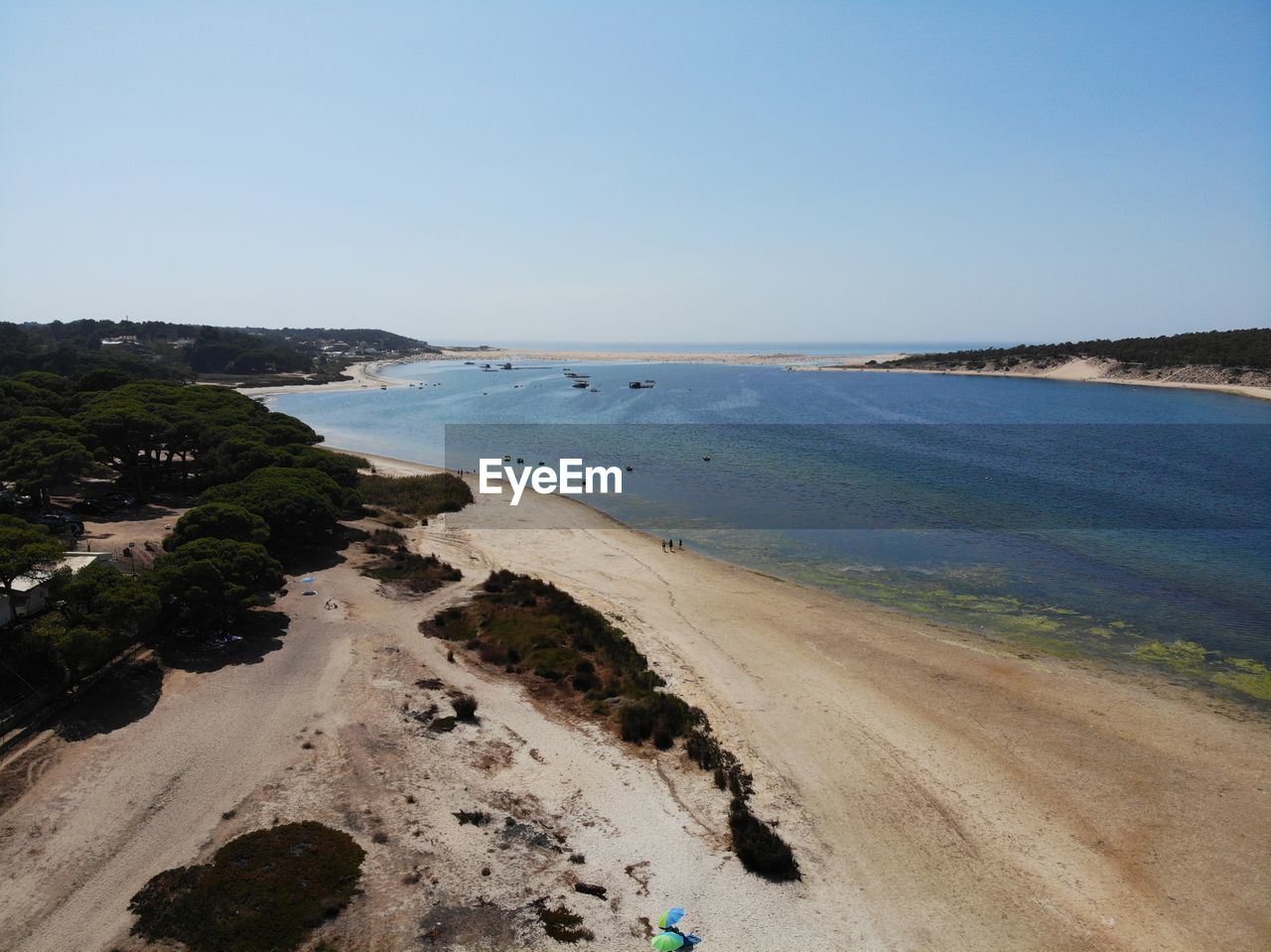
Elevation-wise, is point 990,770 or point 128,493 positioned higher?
point 128,493

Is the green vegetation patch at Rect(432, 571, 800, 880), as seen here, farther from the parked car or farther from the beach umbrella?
the parked car

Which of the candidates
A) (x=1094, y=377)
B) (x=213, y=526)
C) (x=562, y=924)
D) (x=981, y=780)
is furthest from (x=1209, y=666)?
(x=1094, y=377)

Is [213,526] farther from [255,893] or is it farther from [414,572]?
[255,893]

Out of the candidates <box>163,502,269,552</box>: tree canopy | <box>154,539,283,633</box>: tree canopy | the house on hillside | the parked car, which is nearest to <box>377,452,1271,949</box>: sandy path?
<box>154,539,283,633</box>: tree canopy

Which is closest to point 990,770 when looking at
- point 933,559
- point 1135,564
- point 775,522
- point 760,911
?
point 760,911

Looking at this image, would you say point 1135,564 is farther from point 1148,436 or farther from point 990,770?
point 1148,436
